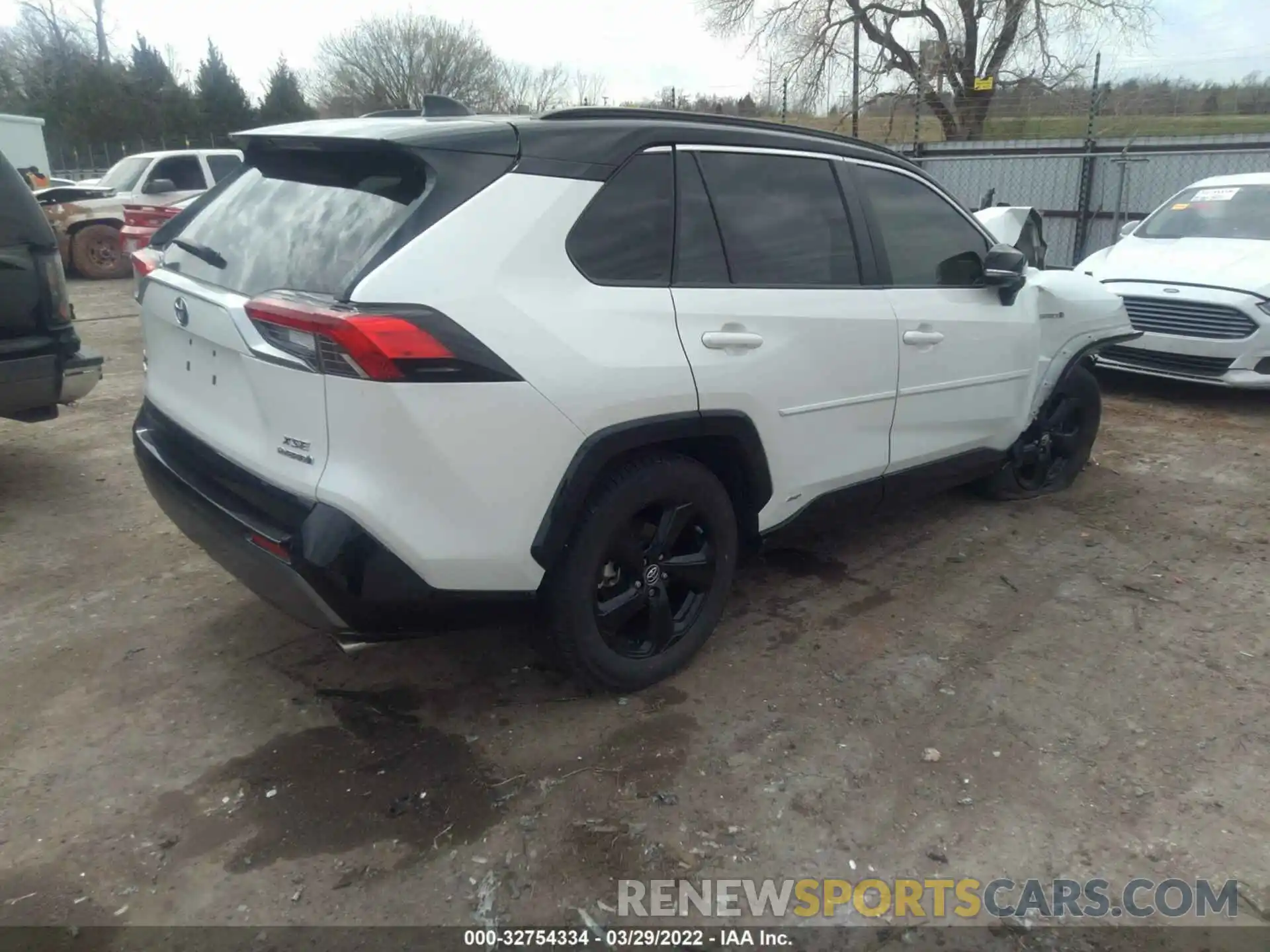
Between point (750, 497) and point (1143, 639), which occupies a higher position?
point (750, 497)

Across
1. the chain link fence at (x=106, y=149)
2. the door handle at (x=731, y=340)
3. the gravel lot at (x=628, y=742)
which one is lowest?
the gravel lot at (x=628, y=742)

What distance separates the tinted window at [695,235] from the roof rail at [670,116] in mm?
189

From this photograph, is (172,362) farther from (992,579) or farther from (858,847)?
(992,579)

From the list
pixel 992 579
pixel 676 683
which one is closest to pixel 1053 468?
pixel 992 579

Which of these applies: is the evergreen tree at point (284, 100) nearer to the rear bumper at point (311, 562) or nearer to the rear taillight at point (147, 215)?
the rear taillight at point (147, 215)

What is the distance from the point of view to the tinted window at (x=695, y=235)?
9.69ft

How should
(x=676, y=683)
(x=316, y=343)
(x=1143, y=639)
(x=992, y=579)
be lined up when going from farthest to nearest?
(x=992, y=579) → (x=1143, y=639) → (x=676, y=683) → (x=316, y=343)

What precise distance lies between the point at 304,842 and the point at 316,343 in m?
1.32

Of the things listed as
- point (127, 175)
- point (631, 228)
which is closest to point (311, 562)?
point (631, 228)

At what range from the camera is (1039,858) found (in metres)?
2.43

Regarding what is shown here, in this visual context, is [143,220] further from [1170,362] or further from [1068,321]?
[1170,362]

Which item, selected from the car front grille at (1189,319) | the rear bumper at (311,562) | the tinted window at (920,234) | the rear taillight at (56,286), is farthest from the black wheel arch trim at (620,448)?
the car front grille at (1189,319)

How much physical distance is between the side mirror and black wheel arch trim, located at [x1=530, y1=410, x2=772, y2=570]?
162 cm

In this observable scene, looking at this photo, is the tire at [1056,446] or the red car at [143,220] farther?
the red car at [143,220]
